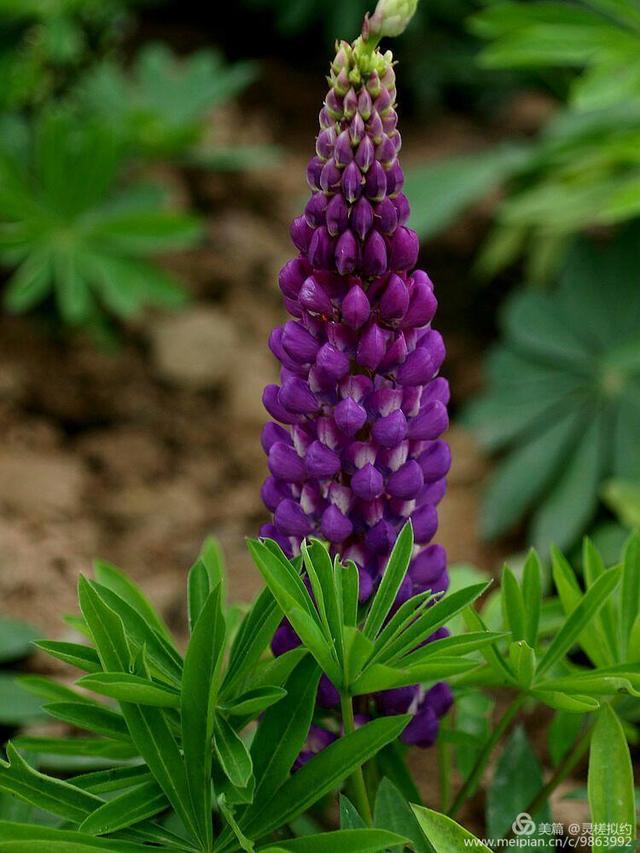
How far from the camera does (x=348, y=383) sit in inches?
39.3

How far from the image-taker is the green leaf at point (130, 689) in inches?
34.1

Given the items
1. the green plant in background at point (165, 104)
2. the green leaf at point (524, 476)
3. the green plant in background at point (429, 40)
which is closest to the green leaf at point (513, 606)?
the green leaf at point (524, 476)

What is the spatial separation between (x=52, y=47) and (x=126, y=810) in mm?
1907

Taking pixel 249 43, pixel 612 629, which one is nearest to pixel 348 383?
pixel 612 629

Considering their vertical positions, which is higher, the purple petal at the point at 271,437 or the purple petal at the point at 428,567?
the purple petal at the point at 271,437

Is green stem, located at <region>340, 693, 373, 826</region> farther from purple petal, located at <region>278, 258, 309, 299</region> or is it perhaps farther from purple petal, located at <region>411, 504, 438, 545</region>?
purple petal, located at <region>278, 258, 309, 299</region>

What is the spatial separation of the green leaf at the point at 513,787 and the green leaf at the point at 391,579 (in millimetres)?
337

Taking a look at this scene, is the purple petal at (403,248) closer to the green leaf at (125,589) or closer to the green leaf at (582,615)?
the green leaf at (582,615)

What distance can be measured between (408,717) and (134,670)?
266 mm

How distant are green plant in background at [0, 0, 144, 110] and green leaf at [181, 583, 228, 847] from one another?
1.80 meters

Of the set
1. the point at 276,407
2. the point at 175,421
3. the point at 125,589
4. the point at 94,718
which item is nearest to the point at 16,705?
the point at 125,589

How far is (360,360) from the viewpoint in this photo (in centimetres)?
99

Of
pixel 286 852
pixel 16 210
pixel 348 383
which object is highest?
pixel 16 210

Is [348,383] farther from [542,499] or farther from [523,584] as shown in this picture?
[542,499]
